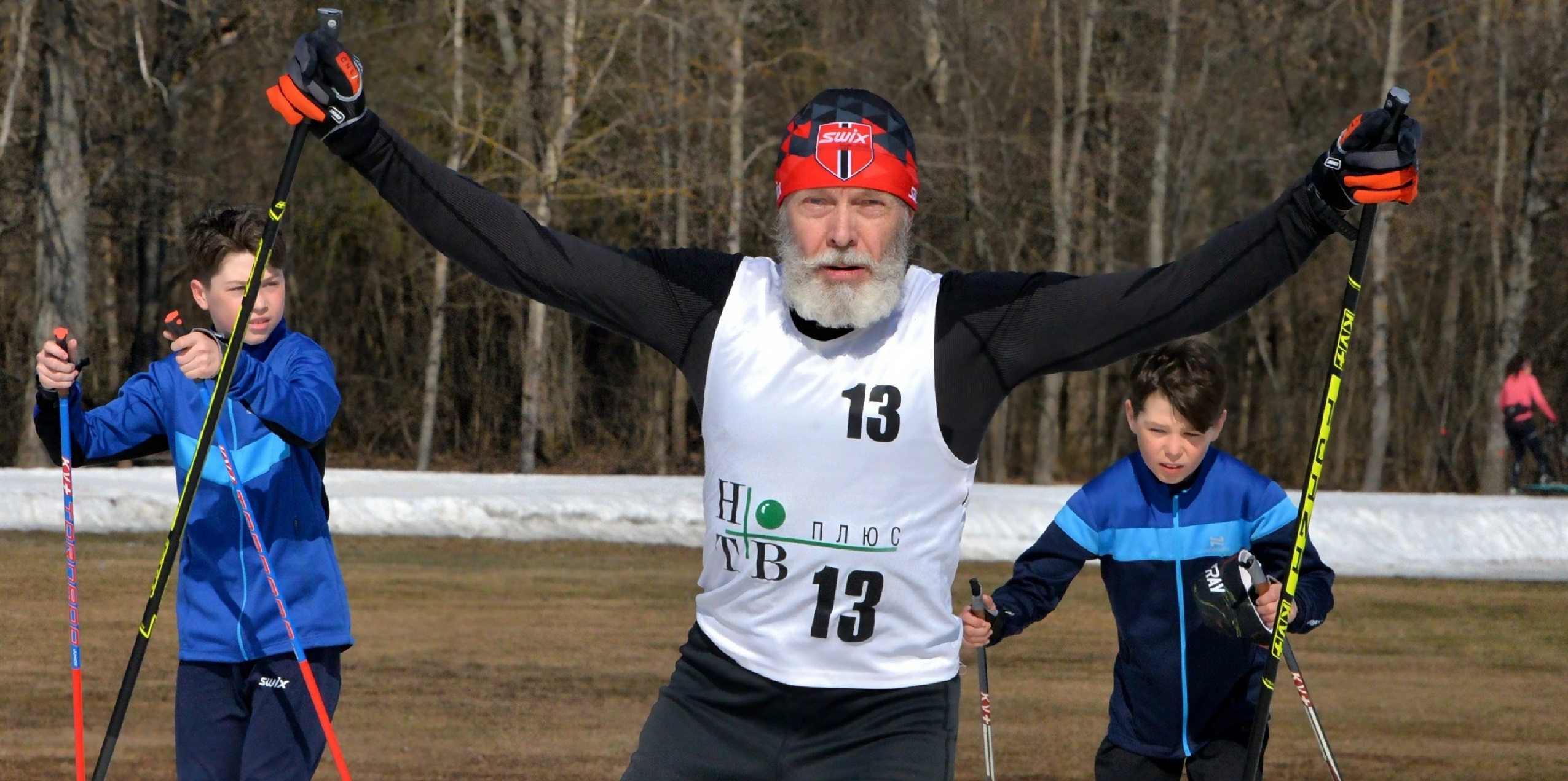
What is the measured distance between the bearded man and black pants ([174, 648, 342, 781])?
1623mm

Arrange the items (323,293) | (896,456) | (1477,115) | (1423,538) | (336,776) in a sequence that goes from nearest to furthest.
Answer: (896,456)
(336,776)
(1423,538)
(1477,115)
(323,293)

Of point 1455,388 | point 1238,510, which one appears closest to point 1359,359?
point 1455,388

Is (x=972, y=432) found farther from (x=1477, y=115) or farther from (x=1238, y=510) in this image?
(x=1477, y=115)

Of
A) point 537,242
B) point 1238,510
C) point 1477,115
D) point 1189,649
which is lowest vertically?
point 1189,649

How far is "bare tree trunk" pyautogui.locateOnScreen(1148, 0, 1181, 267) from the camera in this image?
26.1m

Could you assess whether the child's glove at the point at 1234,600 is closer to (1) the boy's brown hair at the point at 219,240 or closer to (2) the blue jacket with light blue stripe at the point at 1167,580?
(2) the blue jacket with light blue stripe at the point at 1167,580

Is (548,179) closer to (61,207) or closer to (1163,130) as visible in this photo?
(61,207)

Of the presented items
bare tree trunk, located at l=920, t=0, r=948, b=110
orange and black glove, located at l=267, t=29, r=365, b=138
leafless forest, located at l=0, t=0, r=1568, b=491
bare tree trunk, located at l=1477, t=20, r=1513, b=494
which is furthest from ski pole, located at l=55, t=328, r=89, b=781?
bare tree trunk, located at l=1477, t=20, r=1513, b=494

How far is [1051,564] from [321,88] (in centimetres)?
236

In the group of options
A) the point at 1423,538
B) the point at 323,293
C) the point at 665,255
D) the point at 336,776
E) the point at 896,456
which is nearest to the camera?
the point at 896,456

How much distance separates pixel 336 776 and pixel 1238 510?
384 cm

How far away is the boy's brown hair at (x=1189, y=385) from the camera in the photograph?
4.75 metres

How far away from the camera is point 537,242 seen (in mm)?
3342

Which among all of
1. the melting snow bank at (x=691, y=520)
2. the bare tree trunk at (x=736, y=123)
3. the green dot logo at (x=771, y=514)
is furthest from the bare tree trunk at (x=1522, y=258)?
the green dot logo at (x=771, y=514)
